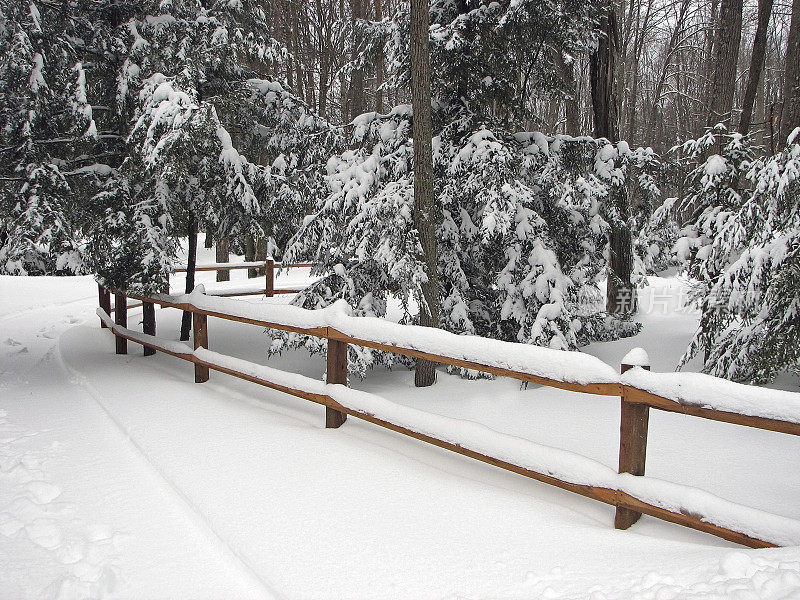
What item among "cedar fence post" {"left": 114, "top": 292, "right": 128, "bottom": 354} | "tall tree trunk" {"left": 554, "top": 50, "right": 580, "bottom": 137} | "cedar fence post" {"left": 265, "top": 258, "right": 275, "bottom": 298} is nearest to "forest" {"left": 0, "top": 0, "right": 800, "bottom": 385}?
"tall tree trunk" {"left": 554, "top": 50, "right": 580, "bottom": 137}

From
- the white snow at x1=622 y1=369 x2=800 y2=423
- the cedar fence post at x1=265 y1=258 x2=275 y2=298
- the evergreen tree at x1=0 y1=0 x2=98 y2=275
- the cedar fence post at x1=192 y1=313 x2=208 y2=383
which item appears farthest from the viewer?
the cedar fence post at x1=265 y1=258 x2=275 y2=298

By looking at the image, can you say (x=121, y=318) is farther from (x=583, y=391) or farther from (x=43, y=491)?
(x=583, y=391)

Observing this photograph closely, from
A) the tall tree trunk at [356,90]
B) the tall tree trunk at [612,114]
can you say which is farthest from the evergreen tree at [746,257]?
the tall tree trunk at [356,90]

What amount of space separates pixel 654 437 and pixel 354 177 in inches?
189

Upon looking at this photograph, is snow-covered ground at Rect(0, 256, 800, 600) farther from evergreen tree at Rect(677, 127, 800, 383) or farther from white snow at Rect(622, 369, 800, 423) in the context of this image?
evergreen tree at Rect(677, 127, 800, 383)

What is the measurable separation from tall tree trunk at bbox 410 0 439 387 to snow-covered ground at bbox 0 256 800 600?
4.44 ft

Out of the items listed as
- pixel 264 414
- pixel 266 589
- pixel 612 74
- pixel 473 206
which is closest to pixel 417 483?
pixel 266 589

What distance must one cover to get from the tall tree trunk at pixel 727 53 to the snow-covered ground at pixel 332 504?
5.25 m

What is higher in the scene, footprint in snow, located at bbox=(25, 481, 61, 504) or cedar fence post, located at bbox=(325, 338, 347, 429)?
cedar fence post, located at bbox=(325, 338, 347, 429)

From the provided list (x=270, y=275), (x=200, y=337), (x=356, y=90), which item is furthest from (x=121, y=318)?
(x=356, y=90)

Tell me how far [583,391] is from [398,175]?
4.68 metres

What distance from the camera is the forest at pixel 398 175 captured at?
6.81 m

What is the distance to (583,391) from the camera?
11.8 feet

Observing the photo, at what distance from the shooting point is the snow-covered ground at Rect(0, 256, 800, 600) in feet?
9.55
